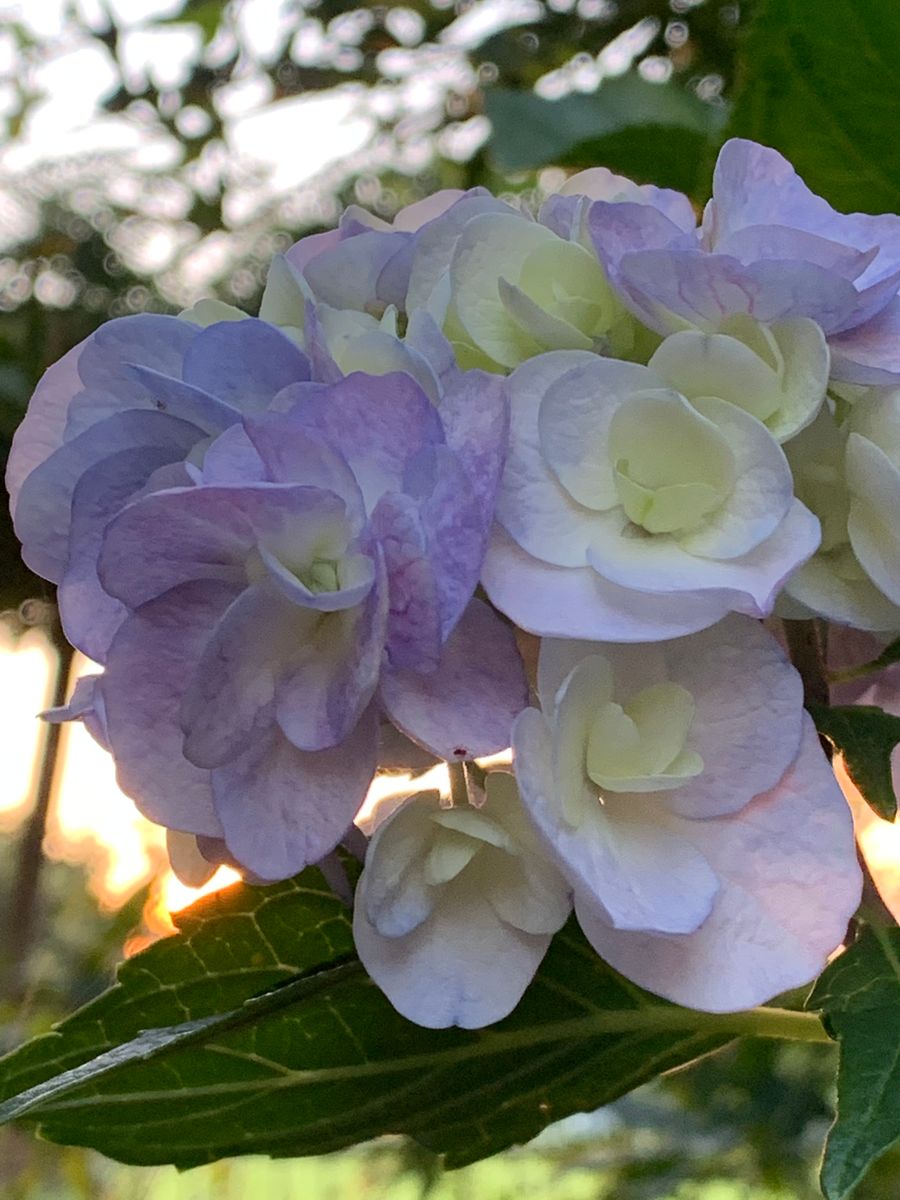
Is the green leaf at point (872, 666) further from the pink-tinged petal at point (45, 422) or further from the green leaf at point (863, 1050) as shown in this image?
the pink-tinged petal at point (45, 422)

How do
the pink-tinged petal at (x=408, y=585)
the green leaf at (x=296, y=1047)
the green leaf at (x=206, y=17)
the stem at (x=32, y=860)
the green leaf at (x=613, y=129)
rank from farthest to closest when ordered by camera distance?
1. the stem at (x=32, y=860)
2. the green leaf at (x=206, y=17)
3. the green leaf at (x=613, y=129)
4. the green leaf at (x=296, y=1047)
5. the pink-tinged petal at (x=408, y=585)

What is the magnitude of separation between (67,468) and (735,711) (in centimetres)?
13

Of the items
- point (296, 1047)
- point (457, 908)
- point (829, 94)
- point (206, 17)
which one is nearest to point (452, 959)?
point (457, 908)

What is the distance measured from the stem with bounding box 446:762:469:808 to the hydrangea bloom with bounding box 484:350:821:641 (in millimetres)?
39

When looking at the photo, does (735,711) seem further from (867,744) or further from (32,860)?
(32,860)

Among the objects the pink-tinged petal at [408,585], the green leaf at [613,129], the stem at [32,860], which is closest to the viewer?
the pink-tinged petal at [408,585]

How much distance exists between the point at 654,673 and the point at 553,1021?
0.42 ft

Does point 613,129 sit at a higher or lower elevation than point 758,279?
lower

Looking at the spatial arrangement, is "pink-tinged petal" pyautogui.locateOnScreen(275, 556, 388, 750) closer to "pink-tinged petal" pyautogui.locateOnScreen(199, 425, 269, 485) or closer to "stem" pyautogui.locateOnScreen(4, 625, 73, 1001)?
"pink-tinged petal" pyautogui.locateOnScreen(199, 425, 269, 485)

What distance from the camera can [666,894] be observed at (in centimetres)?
18

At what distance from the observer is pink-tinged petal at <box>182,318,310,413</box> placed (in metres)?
0.20

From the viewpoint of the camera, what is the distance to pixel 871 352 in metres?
0.20

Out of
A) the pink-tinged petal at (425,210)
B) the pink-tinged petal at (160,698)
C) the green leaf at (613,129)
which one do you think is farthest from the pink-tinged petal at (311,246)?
the green leaf at (613,129)

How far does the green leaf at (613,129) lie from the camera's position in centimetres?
54
